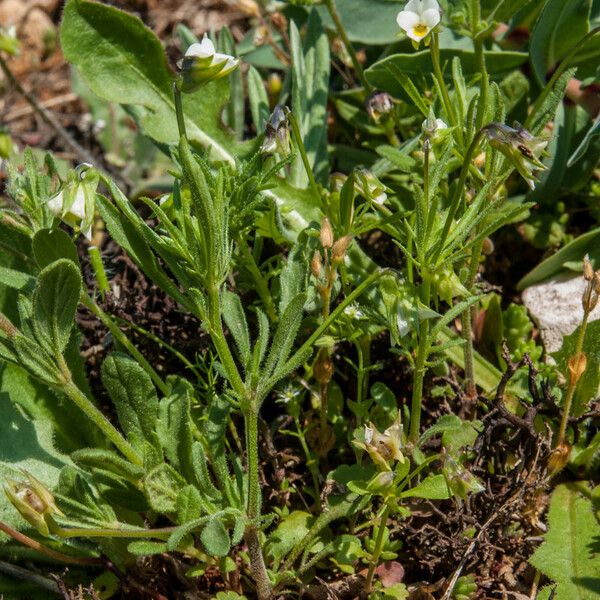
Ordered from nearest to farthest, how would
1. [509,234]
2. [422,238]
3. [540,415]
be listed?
1. [422,238]
2. [540,415]
3. [509,234]

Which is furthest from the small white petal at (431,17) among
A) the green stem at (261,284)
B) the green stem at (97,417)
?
the green stem at (97,417)

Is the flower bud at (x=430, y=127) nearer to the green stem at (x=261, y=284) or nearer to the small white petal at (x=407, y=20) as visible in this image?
the small white petal at (x=407, y=20)

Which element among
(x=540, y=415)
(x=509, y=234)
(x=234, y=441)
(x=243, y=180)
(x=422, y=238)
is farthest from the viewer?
(x=509, y=234)

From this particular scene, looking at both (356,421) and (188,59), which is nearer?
(188,59)

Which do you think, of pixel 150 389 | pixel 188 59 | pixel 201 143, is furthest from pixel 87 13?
pixel 150 389

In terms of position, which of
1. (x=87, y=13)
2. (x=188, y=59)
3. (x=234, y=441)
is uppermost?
(x=188, y=59)

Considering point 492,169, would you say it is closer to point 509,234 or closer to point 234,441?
point 509,234

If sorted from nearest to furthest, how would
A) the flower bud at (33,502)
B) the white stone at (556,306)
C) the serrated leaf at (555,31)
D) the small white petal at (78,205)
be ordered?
the flower bud at (33,502) → the small white petal at (78,205) → the serrated leaf at (555,31) → the white stone at (556,306)
